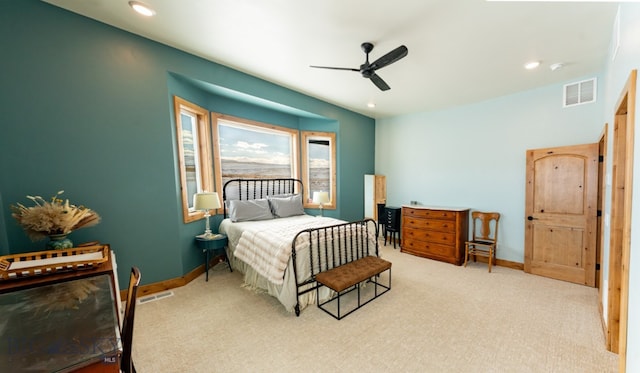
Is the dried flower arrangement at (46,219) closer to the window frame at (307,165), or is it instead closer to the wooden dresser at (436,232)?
the window frame at (307,165)

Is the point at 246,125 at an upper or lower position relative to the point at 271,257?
upper

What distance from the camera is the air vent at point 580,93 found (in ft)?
10.4

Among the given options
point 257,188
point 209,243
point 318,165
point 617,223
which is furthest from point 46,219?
point 617,223

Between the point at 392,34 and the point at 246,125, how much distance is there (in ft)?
9.27

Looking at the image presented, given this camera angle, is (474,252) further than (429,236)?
No

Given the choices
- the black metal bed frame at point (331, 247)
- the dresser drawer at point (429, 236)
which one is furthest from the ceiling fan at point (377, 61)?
the dresser drawer at point (429, 236)

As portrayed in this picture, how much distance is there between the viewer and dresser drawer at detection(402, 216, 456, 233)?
400cm

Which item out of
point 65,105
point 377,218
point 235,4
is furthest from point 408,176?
point 65,105

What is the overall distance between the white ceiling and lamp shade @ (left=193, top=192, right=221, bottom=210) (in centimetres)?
184

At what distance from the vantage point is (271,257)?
2617 mm

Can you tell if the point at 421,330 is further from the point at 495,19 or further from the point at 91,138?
the point at 91,138

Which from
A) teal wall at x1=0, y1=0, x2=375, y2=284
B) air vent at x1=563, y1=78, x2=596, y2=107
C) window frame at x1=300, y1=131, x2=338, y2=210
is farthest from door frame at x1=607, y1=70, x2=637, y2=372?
teal wall at x1=0, y1=0, x2=375, y2=284

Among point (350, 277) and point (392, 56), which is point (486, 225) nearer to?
point (350, 277)

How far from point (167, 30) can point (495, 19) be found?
3.29 meters
